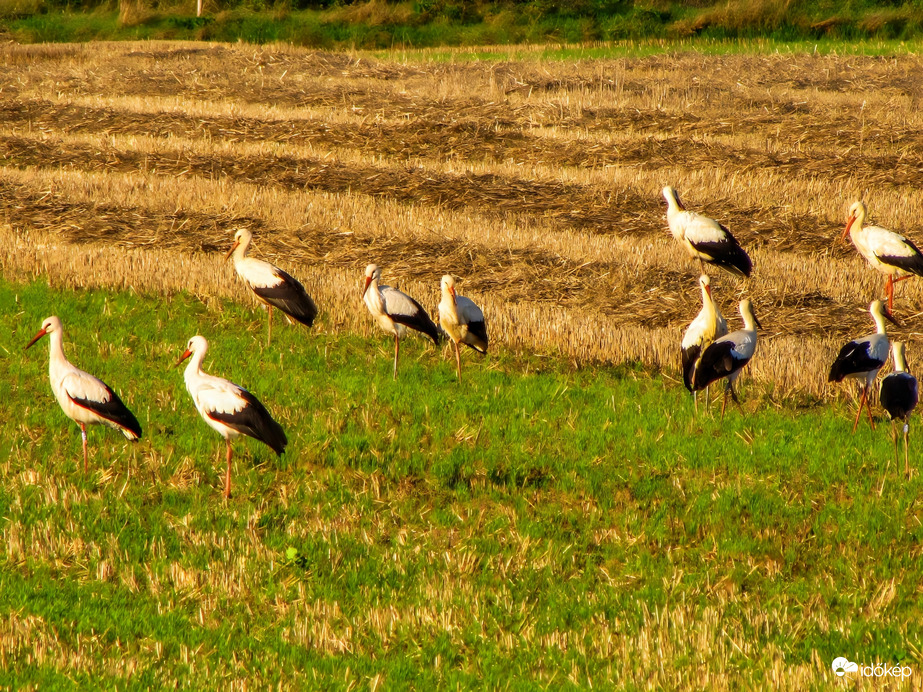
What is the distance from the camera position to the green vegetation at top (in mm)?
32750

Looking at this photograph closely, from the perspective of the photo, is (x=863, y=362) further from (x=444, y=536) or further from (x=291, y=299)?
(x=291, y=299)

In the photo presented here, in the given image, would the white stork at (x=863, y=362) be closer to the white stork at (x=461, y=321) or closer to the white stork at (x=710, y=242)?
the white stork at (x=461, y=321)

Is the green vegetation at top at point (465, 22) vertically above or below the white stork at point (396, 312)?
above

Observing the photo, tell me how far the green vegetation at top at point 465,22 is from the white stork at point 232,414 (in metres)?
28.4

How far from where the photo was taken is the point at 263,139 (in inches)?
715

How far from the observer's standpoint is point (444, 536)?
588 cm

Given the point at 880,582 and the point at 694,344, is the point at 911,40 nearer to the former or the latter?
the point at 694,344

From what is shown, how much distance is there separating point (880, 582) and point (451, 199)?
32.5 feet

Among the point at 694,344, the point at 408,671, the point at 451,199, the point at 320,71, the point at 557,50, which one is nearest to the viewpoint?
the point at 408,671

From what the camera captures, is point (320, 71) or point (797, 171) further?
point (320, 71)

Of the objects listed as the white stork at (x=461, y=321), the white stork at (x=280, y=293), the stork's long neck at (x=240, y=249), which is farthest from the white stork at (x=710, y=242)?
the stork's long neck at (x=240, y=249)

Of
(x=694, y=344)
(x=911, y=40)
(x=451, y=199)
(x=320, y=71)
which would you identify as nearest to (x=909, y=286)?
(x=694, y=344)

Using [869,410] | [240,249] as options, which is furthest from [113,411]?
[869,410]

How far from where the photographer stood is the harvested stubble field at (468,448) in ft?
15.7
